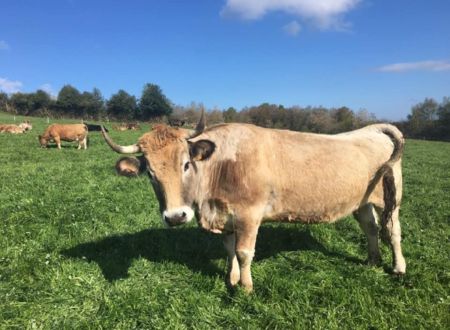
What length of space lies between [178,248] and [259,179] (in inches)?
97.9

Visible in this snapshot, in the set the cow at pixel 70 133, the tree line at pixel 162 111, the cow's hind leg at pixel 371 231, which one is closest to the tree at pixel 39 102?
the tree line at pixel 162 111

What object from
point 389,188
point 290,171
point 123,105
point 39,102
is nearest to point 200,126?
point 290,171

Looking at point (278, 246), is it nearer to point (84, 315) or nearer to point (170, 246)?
point (170, 246)

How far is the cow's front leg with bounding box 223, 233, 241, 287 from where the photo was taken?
5.70 m

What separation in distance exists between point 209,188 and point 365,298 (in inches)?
103

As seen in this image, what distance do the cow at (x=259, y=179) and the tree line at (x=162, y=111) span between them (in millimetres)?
73134

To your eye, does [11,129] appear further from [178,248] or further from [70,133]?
[178,248]

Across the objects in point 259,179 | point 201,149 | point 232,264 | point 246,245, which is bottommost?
point 232,264

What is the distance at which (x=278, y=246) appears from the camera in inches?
282

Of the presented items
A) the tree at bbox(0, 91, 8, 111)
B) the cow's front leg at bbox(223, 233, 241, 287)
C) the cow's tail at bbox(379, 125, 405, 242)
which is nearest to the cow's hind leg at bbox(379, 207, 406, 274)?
the cow's tail at bbox(379, 125, 405, 242)

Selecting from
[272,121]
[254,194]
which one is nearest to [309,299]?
[254,194]

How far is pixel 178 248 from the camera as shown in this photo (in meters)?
6.86

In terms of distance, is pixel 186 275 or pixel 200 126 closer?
pixel 200 126

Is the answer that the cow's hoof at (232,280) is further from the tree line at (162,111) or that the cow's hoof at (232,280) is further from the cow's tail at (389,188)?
the tree line at (162,111)
